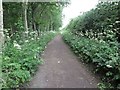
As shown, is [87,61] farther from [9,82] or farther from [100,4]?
[100,4]

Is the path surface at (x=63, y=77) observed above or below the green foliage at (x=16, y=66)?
below

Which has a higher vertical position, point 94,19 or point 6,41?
point 94,19

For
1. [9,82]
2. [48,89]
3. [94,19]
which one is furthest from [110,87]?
[94,19]

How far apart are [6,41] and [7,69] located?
4098 mm

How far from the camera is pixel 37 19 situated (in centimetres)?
2831

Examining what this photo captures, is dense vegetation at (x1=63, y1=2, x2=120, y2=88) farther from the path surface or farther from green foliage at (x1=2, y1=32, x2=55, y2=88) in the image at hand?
green foliage at (x1=2, y1=32, x2=55, y2=88)

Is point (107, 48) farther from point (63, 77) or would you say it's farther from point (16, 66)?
point (16, 66)

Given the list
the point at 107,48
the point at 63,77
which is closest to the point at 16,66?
the point at 63,77

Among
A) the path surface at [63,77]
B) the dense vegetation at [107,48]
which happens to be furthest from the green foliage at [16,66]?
the dense vegetation at [107,48]

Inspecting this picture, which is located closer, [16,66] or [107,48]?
[16,66]

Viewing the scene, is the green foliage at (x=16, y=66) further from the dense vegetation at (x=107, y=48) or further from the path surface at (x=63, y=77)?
the dense vegetation at (x=107, y=48)

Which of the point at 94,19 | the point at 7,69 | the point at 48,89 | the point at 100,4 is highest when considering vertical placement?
the point at 100,4

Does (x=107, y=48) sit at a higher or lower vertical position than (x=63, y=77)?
higher

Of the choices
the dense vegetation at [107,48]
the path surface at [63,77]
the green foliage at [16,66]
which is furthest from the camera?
the path surface at [63,77]
